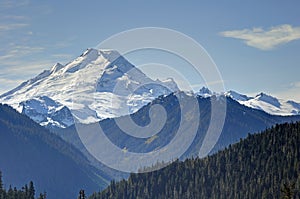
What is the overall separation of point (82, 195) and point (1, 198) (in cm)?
8663

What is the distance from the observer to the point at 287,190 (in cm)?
6975

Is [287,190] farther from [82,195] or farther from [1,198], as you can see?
[1,198]

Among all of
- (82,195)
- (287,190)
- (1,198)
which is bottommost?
(287,190)

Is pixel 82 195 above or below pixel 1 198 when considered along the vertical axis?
below

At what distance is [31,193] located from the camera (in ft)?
557

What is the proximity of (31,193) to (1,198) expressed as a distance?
817cm

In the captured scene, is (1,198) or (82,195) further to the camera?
(1,198)

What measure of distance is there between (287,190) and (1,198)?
4442 inches

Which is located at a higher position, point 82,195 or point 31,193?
point 31,193

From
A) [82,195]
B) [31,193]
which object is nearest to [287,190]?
[82,195]

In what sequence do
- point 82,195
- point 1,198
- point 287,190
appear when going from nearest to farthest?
1. point 287,190
2. point 82,195
3. point 1,198

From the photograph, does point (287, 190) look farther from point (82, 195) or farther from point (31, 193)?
point (31, 193)

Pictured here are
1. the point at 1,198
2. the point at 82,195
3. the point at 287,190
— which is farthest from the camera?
the point at 1,198

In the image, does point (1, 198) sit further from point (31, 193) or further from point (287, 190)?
point (287, 190)
